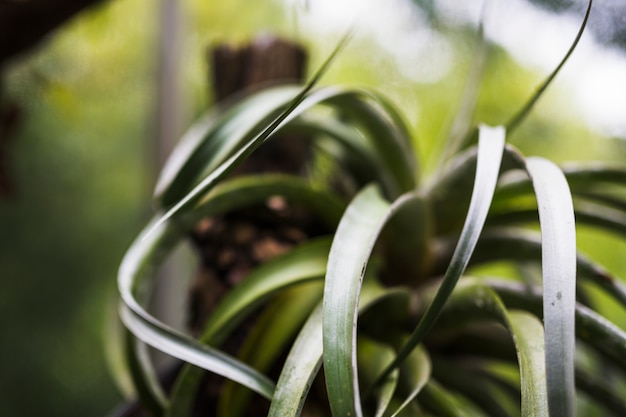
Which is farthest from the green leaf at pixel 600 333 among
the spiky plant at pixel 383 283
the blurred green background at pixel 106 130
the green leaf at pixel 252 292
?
the blurred green background at pixel 106 130

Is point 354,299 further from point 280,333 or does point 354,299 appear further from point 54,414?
point 54,414

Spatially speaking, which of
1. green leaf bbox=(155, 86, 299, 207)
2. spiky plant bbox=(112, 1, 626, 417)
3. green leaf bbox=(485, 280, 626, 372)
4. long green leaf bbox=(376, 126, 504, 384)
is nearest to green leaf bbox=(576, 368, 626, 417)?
spiky plant bbox=(112, 1, 626, 417)

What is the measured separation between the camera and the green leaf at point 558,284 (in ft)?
0.92

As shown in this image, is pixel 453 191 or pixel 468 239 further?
pixel 453 191

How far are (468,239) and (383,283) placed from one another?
280mm

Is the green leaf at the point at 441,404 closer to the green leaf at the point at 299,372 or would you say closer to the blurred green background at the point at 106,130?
the green leaf at the point at 299,372

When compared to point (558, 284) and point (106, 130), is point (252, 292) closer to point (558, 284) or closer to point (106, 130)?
point (558, 284)

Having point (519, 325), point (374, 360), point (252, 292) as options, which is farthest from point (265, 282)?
point (519, 325)

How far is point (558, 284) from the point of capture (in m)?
0.32

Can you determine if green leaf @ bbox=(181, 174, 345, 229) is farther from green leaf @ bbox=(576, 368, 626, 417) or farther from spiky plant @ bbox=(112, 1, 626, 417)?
green leaf @ bbox=(576, 368, 626, 417)

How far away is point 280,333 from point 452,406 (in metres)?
0.18

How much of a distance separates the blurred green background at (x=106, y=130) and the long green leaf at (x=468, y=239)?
54 centimetres

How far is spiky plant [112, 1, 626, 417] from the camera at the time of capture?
0.35 metres

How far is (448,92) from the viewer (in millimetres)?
993
